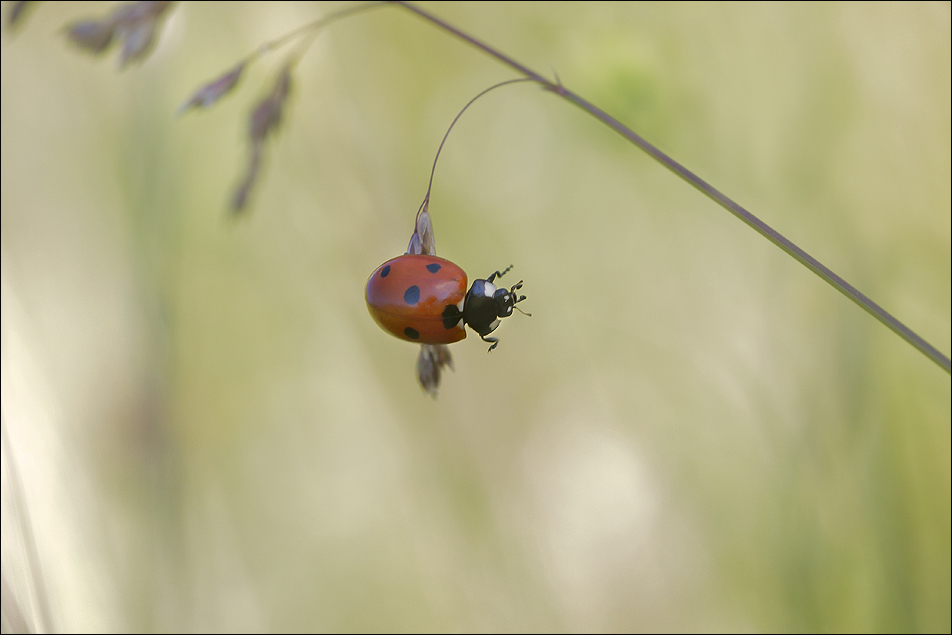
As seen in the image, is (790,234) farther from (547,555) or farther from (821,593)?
(547,555)

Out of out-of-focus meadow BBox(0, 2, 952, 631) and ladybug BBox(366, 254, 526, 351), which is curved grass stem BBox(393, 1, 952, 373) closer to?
ladybug BBox(366, 254, 526, 351)

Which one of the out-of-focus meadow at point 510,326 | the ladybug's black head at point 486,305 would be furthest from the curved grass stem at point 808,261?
the out-of-focus meadow at point 510,326

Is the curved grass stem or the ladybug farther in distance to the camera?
the ladybug

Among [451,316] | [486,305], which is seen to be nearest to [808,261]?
[451,316]

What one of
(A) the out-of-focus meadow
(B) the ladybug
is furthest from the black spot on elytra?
(A) the out-of-focus meadow

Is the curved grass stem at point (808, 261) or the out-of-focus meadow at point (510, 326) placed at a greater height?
the out-of-focus meadow at point (510, 326)

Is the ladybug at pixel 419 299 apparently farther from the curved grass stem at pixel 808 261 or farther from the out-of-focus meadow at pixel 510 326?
the out-of-focus meadow at pixel 510 326

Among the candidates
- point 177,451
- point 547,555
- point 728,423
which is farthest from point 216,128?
point 728,423

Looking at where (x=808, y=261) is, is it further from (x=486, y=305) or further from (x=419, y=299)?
(x=486, y=305)
